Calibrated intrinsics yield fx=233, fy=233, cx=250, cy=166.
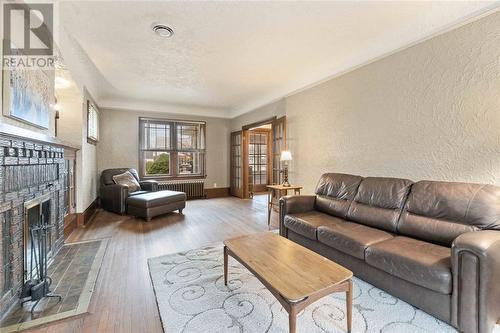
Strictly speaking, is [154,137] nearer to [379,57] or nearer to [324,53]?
[324,53]

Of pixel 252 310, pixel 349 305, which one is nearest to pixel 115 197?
pixel 252 310

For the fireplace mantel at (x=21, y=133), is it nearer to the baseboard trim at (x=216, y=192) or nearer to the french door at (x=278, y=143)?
the french door at (x=278, y=143)

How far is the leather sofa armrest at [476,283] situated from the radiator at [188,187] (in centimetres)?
609

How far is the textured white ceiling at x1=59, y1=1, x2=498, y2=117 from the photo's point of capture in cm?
235

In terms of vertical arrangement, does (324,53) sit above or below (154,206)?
above

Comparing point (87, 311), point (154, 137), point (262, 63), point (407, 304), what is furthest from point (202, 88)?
point (407, 304)

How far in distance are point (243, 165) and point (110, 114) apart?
12.1ft

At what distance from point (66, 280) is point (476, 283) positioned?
3.27m

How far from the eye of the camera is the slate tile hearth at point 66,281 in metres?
1.70

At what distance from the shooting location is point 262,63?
373 cm

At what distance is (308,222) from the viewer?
2.71m

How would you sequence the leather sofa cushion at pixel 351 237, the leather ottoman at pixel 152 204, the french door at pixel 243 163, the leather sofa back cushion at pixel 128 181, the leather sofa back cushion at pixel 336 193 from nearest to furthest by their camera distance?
the leather sofa cushion at pixel 351 237
the leather sofa back cushion at pixel 336 193
the leather ottoman at pixel 152 204
the leather sofa back cushion at pixel 128 181
the french door at pixel 243 163

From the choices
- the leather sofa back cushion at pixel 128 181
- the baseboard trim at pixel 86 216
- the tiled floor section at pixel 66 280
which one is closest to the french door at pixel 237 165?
the leather sofa back cushion at pixel 128 181

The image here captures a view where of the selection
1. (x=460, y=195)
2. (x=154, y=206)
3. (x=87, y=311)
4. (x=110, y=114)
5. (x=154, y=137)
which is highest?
(x=110, y=114)
